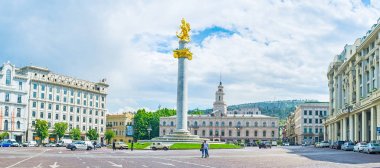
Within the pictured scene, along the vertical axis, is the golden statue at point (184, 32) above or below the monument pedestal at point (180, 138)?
above

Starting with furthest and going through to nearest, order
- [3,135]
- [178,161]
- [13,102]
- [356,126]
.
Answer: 1. [13,102]
2. [3,135]
3. [356,126]
4. [178,161]

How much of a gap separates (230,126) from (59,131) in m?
74.7

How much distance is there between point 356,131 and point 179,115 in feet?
102

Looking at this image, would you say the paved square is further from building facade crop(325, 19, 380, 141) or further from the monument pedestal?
the monument pedestal

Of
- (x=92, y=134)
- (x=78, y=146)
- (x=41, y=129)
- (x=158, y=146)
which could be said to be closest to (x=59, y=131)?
(x=41, y=129)

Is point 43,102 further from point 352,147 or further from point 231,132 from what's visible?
point 352,147

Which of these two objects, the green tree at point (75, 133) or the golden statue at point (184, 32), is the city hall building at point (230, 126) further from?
the golden statue at point (184, 32)

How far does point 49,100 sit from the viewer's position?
131000 mm

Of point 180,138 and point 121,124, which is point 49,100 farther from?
point 180,138

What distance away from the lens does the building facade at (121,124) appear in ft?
552

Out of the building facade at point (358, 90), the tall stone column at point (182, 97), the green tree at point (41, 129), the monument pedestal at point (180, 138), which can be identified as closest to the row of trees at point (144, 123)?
the green tree at point (41, 129)

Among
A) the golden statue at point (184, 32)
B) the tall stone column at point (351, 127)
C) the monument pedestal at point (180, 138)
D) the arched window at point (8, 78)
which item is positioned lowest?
the monument pedestal at point (180, 138)

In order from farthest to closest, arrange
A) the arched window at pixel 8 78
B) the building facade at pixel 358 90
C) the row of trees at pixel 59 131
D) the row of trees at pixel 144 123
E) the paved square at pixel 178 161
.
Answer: the row of trees at pixel 144 123, the row of trees at pixel 59 131, the arched window at pixel 8 78, the building facade at pixel 358 90, the paved square at pixel 178 161

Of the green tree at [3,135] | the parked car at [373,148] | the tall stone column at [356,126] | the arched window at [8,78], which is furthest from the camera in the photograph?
the arched window at [8,78]
